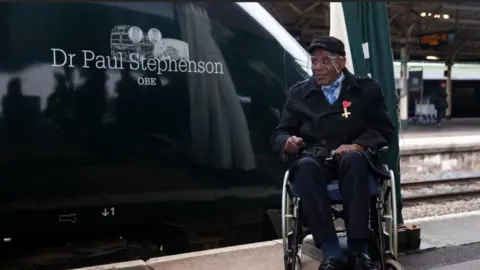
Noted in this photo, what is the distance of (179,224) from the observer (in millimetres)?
4742

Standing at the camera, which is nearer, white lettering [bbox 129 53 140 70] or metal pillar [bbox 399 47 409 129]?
white lettering [bbox 129 53 140 70]

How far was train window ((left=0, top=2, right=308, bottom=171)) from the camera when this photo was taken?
391 cm

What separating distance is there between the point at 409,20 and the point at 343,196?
16747mm

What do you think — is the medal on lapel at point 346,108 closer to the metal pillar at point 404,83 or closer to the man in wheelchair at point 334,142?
the man in wheelchair at point 334,142

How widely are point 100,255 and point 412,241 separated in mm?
2548

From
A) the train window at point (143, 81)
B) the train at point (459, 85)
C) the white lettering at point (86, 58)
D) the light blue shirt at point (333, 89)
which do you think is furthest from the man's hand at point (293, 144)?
the train at point (459, 85)

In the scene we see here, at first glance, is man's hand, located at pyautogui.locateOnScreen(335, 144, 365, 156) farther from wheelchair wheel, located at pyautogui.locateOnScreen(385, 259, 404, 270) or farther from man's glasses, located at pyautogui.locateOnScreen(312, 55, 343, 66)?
wheelchair wheel, located at pyautogui.locateOnScreen(385, 259, 404, 270)

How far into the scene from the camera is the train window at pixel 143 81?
12.8 feet

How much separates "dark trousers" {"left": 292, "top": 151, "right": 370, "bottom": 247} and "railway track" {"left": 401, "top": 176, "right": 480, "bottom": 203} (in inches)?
215

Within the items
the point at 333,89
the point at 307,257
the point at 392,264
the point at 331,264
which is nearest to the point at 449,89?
the point at 307,257

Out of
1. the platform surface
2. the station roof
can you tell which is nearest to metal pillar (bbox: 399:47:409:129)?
the station roof

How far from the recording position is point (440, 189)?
9.41m

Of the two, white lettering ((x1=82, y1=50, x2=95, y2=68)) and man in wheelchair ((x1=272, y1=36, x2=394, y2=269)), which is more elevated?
white lettering ((x1=82, y1=50, x2=95, y2=68))

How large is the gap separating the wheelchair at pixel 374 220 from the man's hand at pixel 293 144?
165 mm
